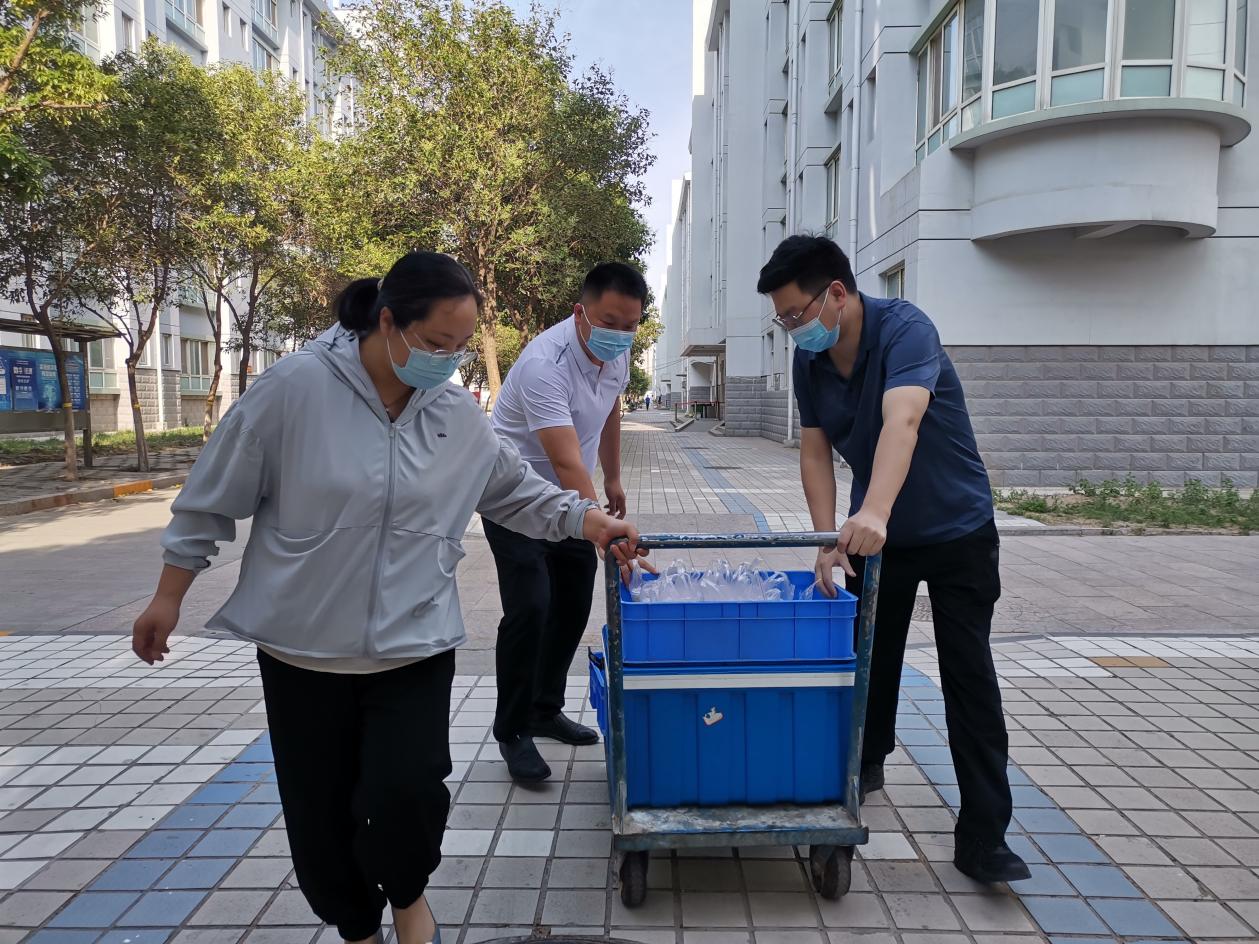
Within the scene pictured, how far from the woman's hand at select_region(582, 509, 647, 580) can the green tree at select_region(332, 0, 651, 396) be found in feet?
41.4

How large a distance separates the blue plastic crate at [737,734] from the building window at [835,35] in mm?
20740

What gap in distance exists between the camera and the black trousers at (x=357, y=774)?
6.97ft

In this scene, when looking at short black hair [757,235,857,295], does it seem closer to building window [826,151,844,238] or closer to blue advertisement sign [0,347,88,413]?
blue advertisement sign [0,347,88,413]

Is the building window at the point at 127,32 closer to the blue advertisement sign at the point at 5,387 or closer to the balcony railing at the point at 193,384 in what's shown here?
Answer: the balcony railing at the point at 193,384

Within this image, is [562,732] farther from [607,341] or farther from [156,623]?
[156,623]

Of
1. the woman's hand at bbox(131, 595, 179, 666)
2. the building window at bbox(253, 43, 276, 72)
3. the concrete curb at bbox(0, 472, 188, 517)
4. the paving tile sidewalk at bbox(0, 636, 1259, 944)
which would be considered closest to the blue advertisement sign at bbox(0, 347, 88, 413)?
the concrete curb at bbox(0, 472, 188, 517)

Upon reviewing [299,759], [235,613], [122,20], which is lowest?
[299,759]

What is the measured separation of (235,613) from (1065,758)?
10.5 feet

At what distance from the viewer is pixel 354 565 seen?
6.80ft

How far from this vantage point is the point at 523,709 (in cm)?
351

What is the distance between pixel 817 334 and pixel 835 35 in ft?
73.3

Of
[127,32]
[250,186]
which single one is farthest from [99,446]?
[127,32]

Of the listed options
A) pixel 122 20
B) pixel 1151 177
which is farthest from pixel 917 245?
pixel 122 20

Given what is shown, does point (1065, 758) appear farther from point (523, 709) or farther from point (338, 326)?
point (338, 326)
